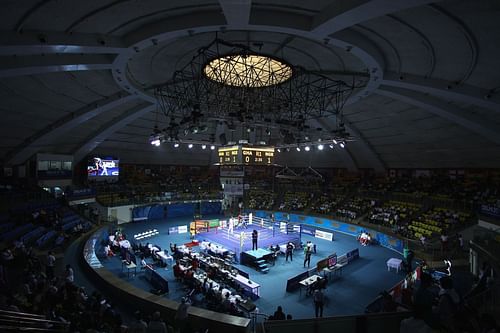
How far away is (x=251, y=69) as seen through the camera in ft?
42.9

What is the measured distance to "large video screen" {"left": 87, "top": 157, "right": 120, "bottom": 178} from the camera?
1175 inches

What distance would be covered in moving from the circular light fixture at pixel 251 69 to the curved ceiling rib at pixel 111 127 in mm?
8201

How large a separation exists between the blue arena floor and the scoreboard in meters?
6.88

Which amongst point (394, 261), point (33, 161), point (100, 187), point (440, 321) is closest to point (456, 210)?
point (394, 261)

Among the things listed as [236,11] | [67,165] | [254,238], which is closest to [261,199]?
[254,238]

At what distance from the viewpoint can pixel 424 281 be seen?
Answer: 5.24 metres

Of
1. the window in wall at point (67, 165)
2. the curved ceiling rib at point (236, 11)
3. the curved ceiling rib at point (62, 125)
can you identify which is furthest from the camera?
the window in wall at point (67, 165)

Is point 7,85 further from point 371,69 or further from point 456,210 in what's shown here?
point 456,210

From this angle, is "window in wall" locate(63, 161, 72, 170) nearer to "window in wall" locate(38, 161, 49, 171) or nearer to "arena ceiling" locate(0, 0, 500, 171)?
"window in wall" locate(38, 161, 49, 171)

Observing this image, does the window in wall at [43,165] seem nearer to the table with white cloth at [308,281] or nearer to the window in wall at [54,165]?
the window in wall at [54,165]

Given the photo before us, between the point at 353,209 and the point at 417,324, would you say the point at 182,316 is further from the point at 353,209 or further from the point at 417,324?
the point at 353,209

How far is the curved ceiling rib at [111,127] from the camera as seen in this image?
20.9 m

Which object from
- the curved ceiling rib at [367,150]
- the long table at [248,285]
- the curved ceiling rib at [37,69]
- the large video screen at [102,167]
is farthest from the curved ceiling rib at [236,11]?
the large video screen at [102,167]

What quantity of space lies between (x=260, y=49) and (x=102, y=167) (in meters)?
26.3
